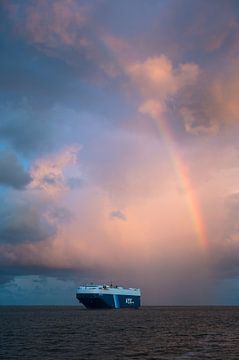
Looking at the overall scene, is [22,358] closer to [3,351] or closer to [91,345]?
[3,351]

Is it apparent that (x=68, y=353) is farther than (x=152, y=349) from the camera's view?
No

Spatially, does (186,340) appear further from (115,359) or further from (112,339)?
(115,359)

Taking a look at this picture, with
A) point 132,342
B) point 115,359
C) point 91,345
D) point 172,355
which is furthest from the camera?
point 132,342

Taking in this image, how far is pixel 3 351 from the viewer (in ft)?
219

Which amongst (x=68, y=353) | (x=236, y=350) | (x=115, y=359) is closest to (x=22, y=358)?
(x=68, y=353)

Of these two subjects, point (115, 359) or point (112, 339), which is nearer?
point (115, 359)

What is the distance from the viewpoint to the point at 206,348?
2761 inches

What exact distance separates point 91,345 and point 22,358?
17.9 meters

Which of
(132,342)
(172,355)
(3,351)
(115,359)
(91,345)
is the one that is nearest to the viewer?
(115,359)

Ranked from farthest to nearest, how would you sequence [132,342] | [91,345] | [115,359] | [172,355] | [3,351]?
1. [132,342]
2. [91,345]
3. [3,351]
4. [172,355]
5. [115,359]

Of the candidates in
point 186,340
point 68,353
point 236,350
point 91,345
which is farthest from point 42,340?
point 236,350

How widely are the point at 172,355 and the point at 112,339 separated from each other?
24.9 meters

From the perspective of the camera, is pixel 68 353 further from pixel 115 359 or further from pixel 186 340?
pixel 186 340

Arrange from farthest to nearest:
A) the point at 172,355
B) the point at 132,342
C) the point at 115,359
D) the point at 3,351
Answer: the point at 132,342, the point at 3,351, the point at 172,355, the point at 115,359
